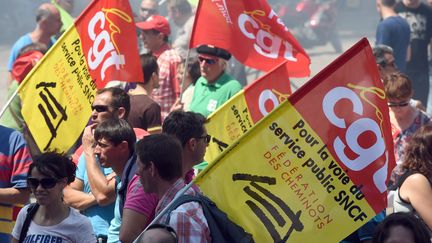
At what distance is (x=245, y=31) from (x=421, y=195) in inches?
138

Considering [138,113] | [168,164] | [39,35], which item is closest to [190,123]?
[168,164]

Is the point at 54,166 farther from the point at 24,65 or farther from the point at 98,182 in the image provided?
the point at 24,65

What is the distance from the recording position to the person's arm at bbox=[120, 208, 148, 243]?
18.3 feet

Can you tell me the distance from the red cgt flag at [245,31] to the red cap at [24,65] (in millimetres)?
1299

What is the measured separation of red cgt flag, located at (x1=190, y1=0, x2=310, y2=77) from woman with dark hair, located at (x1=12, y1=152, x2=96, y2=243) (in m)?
3.33

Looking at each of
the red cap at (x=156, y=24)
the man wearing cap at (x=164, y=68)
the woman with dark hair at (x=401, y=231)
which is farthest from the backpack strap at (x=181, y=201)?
the red cap at (x=156, y=24)

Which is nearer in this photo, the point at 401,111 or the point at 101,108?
the point at 101,108

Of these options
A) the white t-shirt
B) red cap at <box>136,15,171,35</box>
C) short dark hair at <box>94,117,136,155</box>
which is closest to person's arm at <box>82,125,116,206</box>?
short dark hair at <box>94,117,136,155</box>

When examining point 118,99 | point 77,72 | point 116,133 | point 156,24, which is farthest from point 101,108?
point 156,24

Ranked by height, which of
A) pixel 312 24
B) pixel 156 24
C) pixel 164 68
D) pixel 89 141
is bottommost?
pixel 312 24

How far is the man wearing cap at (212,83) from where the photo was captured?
9.63 m

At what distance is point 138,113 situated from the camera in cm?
843

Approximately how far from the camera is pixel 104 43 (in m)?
8.20

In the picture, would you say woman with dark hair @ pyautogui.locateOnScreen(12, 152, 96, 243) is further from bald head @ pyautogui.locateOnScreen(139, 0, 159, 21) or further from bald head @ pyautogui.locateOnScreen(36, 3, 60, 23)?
bald head @ pyautogui.locateOnScreen(139, 0, 159, 21)
